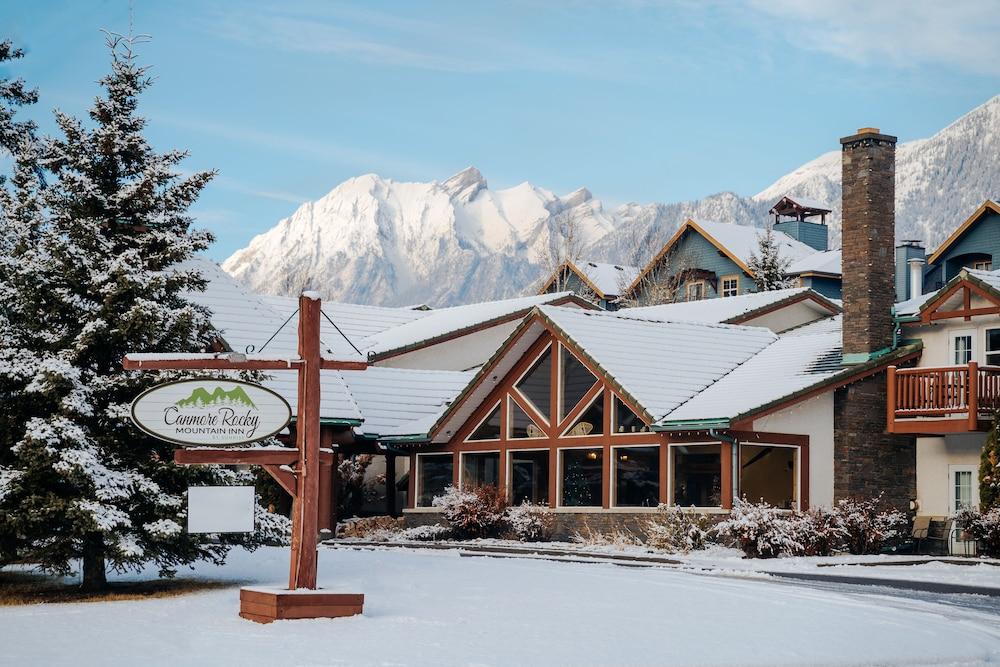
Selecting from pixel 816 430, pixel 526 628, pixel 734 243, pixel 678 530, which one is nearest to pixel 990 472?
Result: pixel 816 430

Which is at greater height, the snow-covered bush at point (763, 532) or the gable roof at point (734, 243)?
the gable roof at point (734, 243)

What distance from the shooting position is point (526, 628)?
14.8 meters

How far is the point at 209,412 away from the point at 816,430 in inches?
629

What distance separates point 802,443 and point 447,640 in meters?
16.0

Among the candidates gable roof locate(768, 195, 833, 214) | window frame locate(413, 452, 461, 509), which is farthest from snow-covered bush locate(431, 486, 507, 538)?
gable roof locate(768, 195, 833, 214)

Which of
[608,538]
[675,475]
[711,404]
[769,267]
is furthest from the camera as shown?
[769,267]

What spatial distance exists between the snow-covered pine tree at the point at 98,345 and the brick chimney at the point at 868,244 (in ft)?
51.7

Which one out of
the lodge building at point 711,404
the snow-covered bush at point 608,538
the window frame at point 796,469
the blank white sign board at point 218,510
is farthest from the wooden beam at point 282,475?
the window frame at point 796,469

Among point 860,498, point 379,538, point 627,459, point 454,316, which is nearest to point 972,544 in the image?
point 860,498

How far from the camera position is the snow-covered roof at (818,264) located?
5788 centimetres

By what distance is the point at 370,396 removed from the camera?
3625 centimetres

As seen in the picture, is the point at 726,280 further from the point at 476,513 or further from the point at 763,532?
the point at 763,532

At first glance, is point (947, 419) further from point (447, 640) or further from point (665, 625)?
point (447, 640)

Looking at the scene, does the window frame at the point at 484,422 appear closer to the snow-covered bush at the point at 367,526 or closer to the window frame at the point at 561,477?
the window frame at the point at 561,477
